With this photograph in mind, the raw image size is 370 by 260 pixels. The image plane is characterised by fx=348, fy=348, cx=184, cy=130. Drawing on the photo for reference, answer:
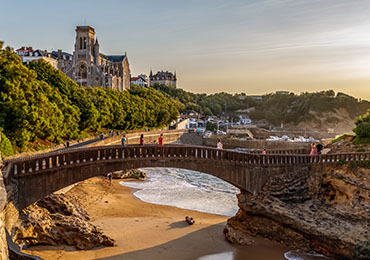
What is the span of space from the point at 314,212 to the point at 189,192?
16638mm

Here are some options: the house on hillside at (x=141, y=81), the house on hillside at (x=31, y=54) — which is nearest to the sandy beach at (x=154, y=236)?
the house on hillside at (x=31, y=54)

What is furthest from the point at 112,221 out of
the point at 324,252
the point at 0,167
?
the point at 324,252

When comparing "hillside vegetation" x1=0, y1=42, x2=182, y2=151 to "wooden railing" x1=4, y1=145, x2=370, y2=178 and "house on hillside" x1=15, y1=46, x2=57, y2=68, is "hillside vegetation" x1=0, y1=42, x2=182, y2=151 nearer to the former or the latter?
"wooden railing" x1=4, y1=145, x2=370, y2=178

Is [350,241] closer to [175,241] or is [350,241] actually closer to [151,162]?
[175,241]

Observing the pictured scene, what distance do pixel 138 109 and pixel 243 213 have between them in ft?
184

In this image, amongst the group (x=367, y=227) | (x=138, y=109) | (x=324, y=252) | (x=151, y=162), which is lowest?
(x=324, y=252)

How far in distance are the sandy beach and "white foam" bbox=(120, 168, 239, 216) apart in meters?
2.00

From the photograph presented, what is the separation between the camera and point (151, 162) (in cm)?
2172

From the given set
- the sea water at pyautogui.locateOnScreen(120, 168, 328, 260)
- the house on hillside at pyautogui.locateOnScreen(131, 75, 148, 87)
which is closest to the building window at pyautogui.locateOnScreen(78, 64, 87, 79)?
the house on hillside at pyautogui.locateOnScreen(131, 75, 148, 87)

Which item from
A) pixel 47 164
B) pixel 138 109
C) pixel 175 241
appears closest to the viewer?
pixel 47 164

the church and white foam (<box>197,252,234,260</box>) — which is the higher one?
the church

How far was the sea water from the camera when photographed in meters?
29.5

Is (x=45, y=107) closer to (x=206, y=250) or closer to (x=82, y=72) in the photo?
(x=206, y=250)

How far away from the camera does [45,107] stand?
1363 inches
